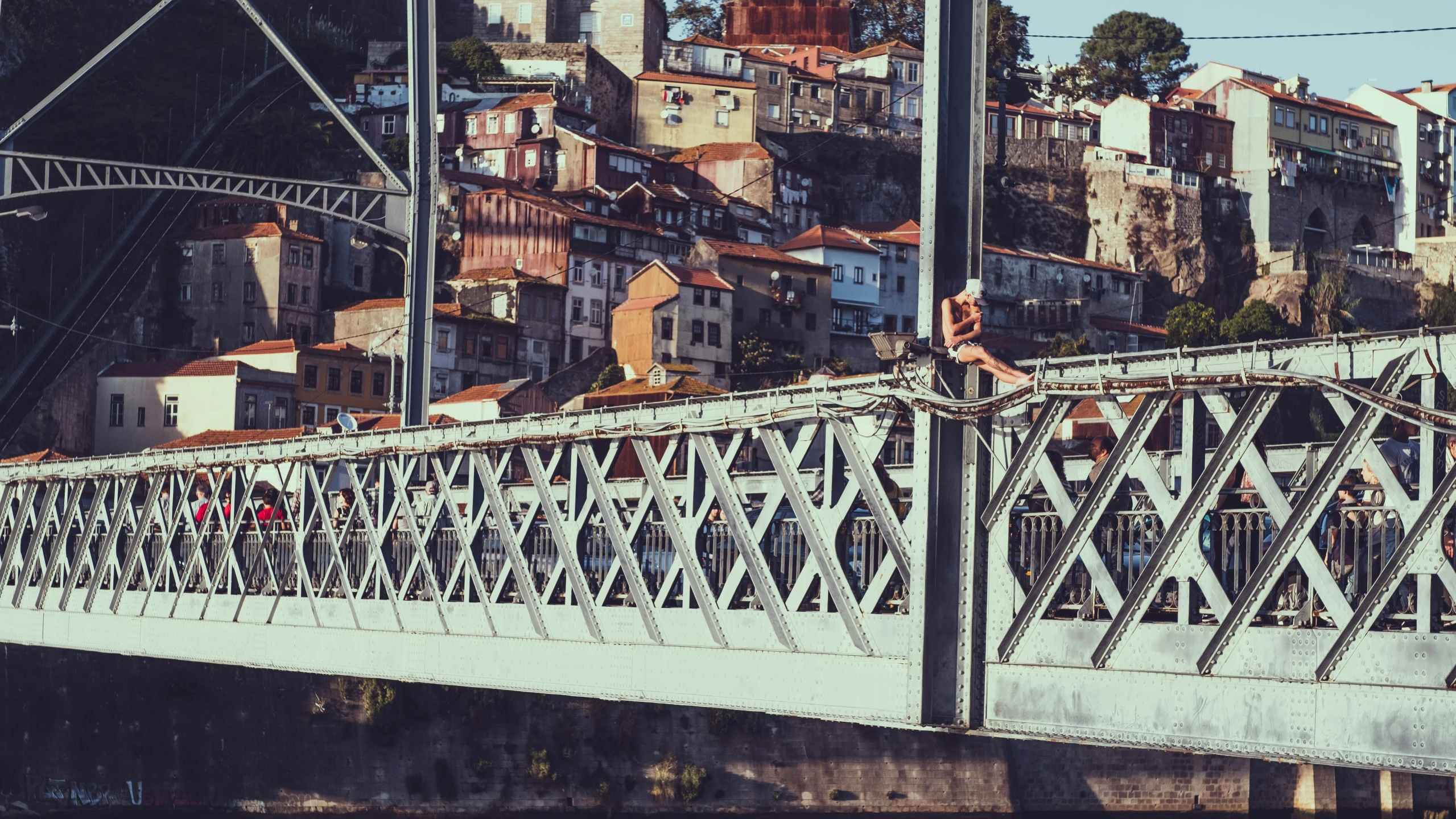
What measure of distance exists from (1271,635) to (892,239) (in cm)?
9238

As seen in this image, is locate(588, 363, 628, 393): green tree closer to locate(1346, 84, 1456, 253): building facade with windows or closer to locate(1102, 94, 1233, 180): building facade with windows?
locate(1102, 94, 1233, 180): building facade with windows

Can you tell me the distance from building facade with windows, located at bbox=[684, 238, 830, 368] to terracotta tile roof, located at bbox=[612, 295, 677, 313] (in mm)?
4432

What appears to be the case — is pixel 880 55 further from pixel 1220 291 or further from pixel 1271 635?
pixel 1271 635

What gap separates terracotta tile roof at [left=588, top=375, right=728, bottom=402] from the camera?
77625 millimetres

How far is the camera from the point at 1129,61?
468 ft

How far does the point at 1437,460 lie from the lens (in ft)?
52.0

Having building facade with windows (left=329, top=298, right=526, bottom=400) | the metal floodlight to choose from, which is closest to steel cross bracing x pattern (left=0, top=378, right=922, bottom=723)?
the metal floodlight

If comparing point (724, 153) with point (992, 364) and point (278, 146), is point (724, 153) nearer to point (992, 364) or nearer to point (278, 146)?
point (278, 146)

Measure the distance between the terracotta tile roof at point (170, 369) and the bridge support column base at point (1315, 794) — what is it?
45385 millimetres

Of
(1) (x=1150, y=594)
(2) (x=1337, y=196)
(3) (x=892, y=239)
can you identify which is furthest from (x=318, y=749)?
(2) (x=1337, y=196)

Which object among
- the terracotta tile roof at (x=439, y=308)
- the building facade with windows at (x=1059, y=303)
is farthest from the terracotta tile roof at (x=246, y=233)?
the building facade with windows at (x=1059, y=303)

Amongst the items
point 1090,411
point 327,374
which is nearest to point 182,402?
point 327,374

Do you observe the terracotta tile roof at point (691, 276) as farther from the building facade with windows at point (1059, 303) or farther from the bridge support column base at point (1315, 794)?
the bridge support column base at point (1315, 794)

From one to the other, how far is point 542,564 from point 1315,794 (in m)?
44.1
